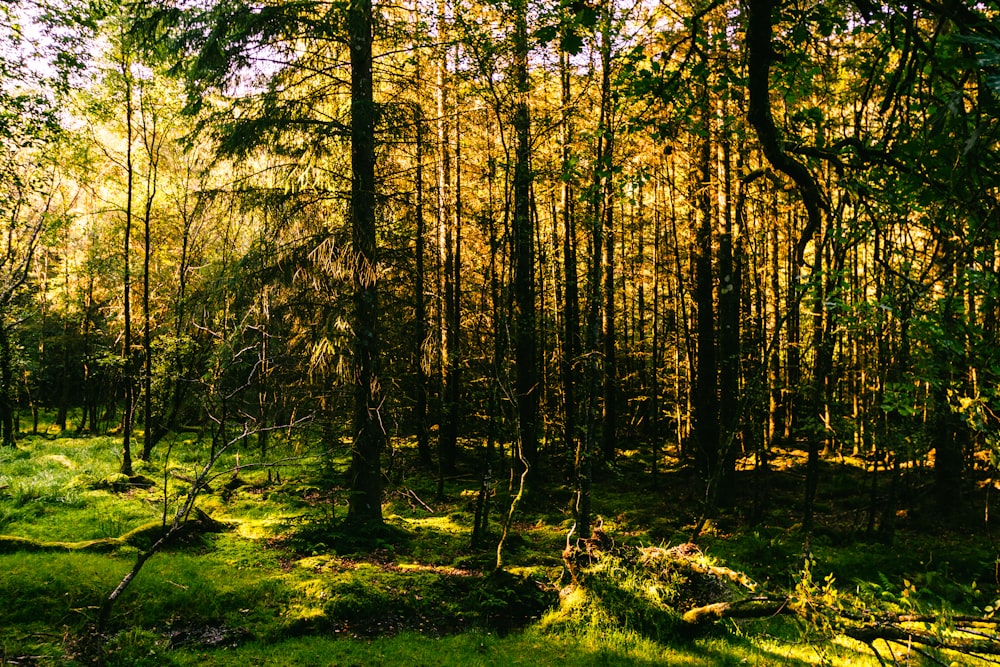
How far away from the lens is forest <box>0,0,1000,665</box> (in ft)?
9.69

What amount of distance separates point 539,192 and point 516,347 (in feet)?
14.3

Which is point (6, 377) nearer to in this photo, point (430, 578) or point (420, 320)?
point (420, 320)

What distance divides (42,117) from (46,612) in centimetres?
614

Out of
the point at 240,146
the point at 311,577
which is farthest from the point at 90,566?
the point at 240,146

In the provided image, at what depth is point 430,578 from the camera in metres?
8.00

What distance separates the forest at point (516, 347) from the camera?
2.95m

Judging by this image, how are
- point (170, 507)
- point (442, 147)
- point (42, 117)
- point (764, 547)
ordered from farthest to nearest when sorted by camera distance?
point (442, 147)
point (170, 507)
point (764, 547)
point (42, 117)

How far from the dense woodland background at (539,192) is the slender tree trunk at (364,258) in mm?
50

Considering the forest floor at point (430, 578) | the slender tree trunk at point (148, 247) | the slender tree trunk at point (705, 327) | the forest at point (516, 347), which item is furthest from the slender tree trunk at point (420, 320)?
the slender tree trunk at point (148, 247)

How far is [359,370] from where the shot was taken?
9.18m

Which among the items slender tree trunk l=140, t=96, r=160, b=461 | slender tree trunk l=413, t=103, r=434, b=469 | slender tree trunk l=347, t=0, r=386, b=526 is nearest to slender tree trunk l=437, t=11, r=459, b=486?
slender tree trunk l=413, t=103, r=434, b=469

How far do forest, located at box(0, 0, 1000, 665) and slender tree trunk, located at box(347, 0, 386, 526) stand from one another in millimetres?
62

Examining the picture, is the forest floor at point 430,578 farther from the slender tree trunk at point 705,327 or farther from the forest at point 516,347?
the slender tree trunk at point 705,327

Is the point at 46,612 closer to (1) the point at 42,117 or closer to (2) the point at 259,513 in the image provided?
(2) the point at 259,513
